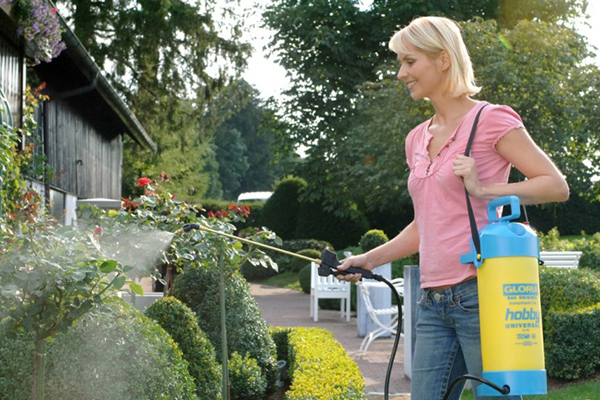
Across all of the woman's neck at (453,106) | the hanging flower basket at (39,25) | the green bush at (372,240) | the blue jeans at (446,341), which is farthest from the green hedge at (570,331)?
the green bush at (372,240)

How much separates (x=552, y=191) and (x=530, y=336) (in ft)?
1.39

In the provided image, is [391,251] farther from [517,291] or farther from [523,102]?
[523,102]

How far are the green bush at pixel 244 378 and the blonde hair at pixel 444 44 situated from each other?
3830 millimetres

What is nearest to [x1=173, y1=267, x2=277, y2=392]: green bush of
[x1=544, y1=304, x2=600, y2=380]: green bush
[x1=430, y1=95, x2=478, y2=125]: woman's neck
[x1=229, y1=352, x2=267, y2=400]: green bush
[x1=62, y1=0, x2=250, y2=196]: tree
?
[x1=229, y1=352, x2=267, y2=400]: green bush

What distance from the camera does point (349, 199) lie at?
84.3 feet

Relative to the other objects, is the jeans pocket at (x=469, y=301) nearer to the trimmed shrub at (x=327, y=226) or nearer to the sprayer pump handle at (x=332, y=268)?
the sprayer pump handle at (x=332, y=268)

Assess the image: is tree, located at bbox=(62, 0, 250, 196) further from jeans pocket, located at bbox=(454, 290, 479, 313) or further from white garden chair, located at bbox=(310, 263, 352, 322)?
jeans pocket, located at bbox=(454, 290, 479, 313)

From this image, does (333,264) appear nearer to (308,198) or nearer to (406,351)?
(406,351)

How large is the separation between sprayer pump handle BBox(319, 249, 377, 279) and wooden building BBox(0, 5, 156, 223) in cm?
791

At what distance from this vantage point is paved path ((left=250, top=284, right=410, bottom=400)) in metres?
8.04

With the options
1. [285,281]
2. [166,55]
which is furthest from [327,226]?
[166,55]

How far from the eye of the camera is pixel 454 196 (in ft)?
8.34

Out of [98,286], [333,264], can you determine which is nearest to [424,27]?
[333,264]

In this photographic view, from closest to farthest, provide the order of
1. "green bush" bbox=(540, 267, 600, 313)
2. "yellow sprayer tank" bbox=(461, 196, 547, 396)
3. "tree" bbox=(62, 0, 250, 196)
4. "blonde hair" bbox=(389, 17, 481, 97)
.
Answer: "yellow sprayer tank" bbox=(461, 196, 547, 396), "blonde hair" bbox=(389, 17, 481, 97), "green bush" bbox=(540, 267, 600, 313), "tree" bbox=(62, 0, 250, 196)
